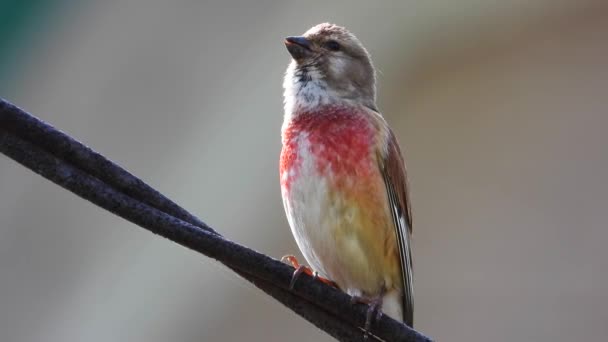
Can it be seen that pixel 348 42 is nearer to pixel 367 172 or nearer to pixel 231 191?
pixel 367 172

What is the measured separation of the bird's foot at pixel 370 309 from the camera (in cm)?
330

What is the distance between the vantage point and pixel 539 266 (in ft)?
25.3

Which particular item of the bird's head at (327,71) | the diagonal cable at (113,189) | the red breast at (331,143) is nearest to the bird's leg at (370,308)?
the diagonal cable at (113,189)

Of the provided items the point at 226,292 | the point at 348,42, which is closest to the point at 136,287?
the point at 226,292

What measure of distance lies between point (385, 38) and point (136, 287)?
295 cm


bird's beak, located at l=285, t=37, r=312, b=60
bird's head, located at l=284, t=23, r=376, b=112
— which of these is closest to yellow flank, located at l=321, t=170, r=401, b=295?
bird's head, located at l=284, t=23, r=376, b=112

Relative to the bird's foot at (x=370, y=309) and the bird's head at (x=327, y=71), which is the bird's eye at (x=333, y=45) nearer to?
the bird's head at (x=327, y=71)

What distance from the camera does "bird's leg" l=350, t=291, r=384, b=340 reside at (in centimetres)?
331

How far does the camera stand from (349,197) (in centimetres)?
407

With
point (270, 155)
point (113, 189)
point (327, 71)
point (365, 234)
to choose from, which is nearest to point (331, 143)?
point (365, 234)

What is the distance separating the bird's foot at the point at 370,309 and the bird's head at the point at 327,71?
905 mm

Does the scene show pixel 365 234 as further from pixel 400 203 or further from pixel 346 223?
pixel 400 203

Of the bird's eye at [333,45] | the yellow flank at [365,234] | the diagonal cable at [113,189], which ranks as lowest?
the diagonal cable at [113,189]

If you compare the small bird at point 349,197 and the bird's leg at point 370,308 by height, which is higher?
the small bird at point 349,197
